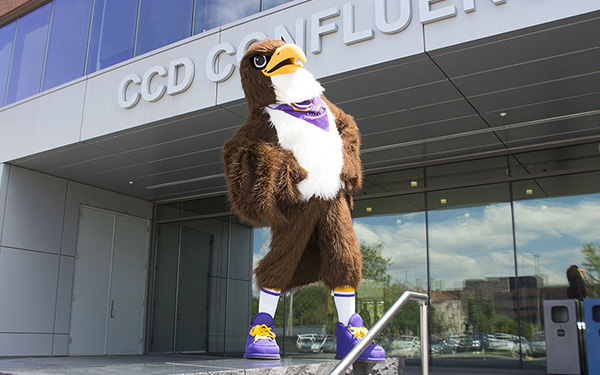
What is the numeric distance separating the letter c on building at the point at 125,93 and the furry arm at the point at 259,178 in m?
5.73

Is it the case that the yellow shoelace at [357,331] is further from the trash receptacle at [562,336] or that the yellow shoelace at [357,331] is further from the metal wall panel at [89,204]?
the metal wall panel at [89,204]

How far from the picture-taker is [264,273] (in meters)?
3.48

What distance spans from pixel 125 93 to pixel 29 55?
3798mm

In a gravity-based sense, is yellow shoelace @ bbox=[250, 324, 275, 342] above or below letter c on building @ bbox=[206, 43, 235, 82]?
below

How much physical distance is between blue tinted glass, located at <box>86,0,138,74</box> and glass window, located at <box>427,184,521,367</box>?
6128mm

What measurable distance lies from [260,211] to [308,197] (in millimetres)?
360

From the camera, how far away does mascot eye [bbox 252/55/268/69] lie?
356 cm

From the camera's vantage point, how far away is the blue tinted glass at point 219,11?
8070mm

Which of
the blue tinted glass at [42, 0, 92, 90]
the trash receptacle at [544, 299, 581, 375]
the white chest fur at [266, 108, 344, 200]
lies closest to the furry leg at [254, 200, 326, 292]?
the white chest fur at [266, 108, 344, 200]

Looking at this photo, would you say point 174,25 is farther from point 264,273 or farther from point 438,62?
point 264,273

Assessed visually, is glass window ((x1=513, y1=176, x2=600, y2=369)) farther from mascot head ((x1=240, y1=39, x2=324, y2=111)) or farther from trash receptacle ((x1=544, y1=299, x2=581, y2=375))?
mascot head ((x1=240, y1=39, x2=324, y2=111))

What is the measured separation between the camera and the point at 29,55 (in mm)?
11305

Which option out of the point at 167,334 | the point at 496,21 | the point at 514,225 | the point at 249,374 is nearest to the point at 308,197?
the point at 249,374

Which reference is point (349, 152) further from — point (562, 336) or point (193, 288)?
point (193, 288)
